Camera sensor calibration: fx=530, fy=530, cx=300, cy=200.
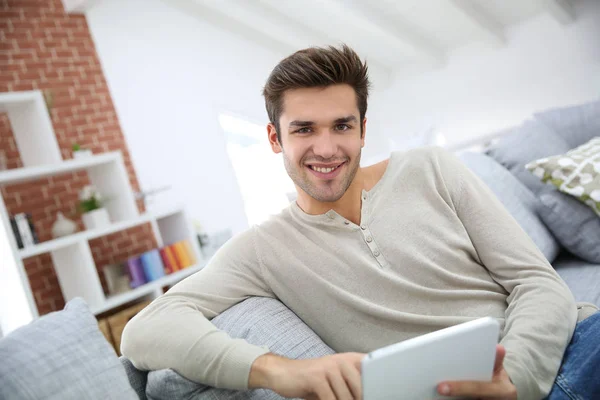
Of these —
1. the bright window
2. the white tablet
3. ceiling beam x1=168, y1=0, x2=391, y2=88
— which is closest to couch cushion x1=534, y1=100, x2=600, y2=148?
the white tablet

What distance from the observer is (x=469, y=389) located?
88 centimetres

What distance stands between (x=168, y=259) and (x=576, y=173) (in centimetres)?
292

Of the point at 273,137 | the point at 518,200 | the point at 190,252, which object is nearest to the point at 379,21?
the point at 190,252

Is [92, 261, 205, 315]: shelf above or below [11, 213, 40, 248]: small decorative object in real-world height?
below

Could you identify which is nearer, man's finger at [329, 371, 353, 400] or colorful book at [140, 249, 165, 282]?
man's finger at [329, 371, 353, 400]

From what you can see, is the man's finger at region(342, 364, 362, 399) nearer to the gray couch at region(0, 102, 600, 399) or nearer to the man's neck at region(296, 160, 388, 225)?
the gray couch at region(0, 102, 600, 399)

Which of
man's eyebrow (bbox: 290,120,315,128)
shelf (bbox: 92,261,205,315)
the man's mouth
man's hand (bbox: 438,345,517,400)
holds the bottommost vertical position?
shelf (bbox: 92,261,205,315)

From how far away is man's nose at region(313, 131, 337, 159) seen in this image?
1.33 meters

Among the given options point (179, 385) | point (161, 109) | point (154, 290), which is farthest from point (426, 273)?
point (161, 109)

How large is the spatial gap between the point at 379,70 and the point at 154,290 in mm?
5625

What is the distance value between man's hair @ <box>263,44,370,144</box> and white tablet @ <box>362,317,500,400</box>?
0.76 meters

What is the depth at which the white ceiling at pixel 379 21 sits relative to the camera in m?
6.01

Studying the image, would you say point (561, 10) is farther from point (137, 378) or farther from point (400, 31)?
point (137, 378)

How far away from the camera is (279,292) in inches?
52.2
